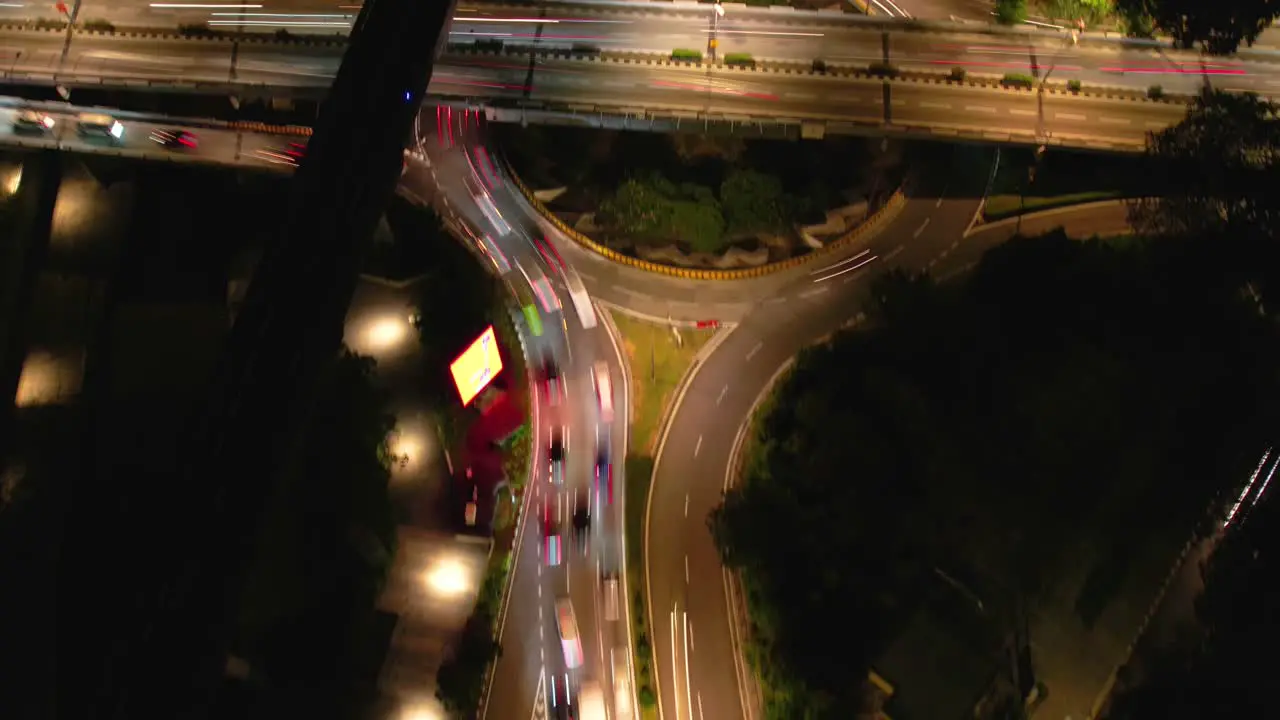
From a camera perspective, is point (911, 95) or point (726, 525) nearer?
point (726, 525)

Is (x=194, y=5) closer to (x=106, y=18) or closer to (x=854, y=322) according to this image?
(x=106, y=18)

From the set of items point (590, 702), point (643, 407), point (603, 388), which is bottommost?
point (590, 702)

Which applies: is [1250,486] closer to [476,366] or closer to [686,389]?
[686,389]

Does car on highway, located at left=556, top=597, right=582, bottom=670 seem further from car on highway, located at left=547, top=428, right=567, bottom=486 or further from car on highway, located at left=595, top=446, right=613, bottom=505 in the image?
car on highway, located at left=547, top=428, right=567, bottom=486

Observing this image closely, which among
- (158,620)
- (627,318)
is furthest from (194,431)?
(627,318)

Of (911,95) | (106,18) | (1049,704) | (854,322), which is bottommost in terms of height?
(1049,704)

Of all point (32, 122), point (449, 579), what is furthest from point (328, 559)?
point (32, 122)
